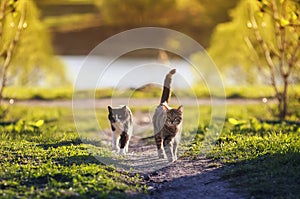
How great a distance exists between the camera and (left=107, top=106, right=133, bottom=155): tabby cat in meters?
9.85

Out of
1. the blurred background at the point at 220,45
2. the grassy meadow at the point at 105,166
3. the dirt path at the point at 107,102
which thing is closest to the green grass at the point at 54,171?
the grassy meadow at the point at 105,166

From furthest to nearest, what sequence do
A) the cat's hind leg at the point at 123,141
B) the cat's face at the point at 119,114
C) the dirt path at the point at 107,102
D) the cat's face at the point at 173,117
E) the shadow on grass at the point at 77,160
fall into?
1. the dirt path at the point at 107,102
2. the cat's hind leg at the point at 123,141
3. the cat's face at the point at 119,114
4. the cat's face at the point at 173,117
5. the shadow on grass at the point at 77,160

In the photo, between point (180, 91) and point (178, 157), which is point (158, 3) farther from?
point (178, 157)

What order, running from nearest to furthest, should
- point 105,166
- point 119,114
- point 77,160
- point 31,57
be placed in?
1. point 105,166
2. point 77,160
3. point 119,114
4. point 31,57

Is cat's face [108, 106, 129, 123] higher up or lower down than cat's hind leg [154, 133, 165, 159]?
higher up

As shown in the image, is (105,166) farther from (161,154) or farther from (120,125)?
(120,125)

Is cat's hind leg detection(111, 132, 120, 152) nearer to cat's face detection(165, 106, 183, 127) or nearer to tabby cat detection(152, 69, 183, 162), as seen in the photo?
tabby cat detection(152, 69, 183, 162)

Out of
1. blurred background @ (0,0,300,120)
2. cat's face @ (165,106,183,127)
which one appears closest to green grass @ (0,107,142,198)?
cat's face @ (165,106,183,127)

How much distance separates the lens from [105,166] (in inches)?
337

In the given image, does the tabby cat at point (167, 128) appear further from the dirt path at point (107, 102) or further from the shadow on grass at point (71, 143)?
the dirt path at point (107, 102)

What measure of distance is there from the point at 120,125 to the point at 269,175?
2.76 m

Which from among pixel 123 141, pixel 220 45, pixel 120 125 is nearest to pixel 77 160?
pixel 120 125

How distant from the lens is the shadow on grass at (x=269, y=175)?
24.7ft

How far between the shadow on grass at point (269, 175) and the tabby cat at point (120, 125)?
1940 millimetres
